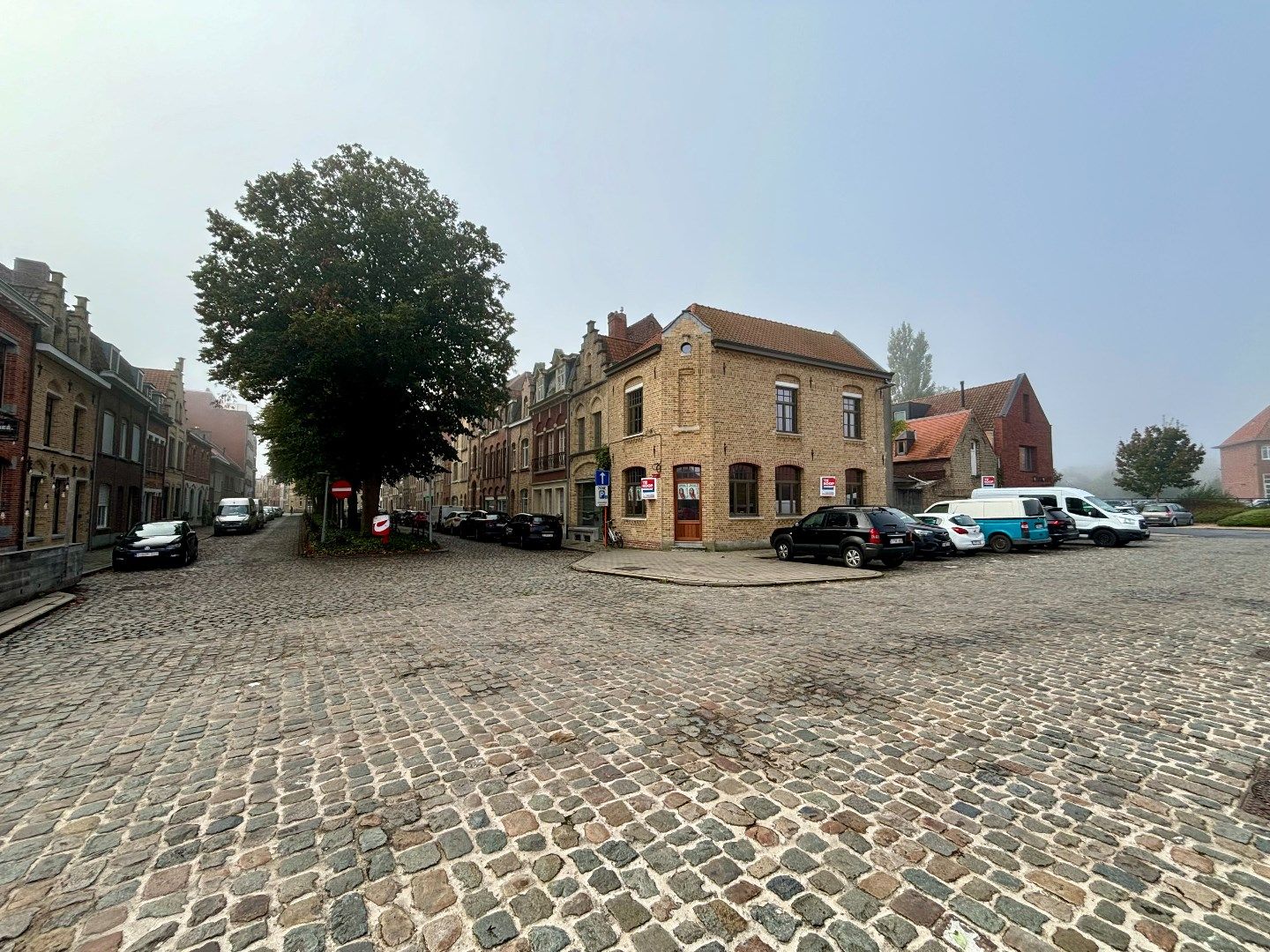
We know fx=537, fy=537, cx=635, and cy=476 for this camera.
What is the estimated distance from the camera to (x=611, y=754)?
3.81 metres

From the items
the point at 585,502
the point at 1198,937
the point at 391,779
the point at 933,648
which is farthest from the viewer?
the point at 585,502

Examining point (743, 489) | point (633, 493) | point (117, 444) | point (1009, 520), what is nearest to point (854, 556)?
point (743, 489)

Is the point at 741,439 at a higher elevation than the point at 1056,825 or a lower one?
higher

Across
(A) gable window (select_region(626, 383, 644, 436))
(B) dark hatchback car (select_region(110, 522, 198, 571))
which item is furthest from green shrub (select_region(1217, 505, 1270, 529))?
(B) dark hatchback car (select_region(110, 522, 198, 571))

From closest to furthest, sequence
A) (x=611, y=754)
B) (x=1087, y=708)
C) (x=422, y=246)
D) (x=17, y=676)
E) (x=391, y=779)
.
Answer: (x=391, y=779) → (x=611, y=754) → (x=1087, y=708) → (x=17, y=676) → (x=422, y=246)

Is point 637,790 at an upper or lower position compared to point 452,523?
lower

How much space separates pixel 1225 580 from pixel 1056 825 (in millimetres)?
14232

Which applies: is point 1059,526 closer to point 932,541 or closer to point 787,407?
point 932,541

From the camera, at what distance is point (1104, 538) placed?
71.3 ft

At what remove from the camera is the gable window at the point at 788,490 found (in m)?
22.4

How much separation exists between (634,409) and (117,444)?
24.7 meters

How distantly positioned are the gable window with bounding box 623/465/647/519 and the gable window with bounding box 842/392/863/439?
961cm

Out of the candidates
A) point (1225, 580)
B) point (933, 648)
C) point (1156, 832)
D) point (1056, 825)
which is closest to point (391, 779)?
point (1056, 825)

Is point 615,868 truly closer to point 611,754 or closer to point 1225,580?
point 611,754
